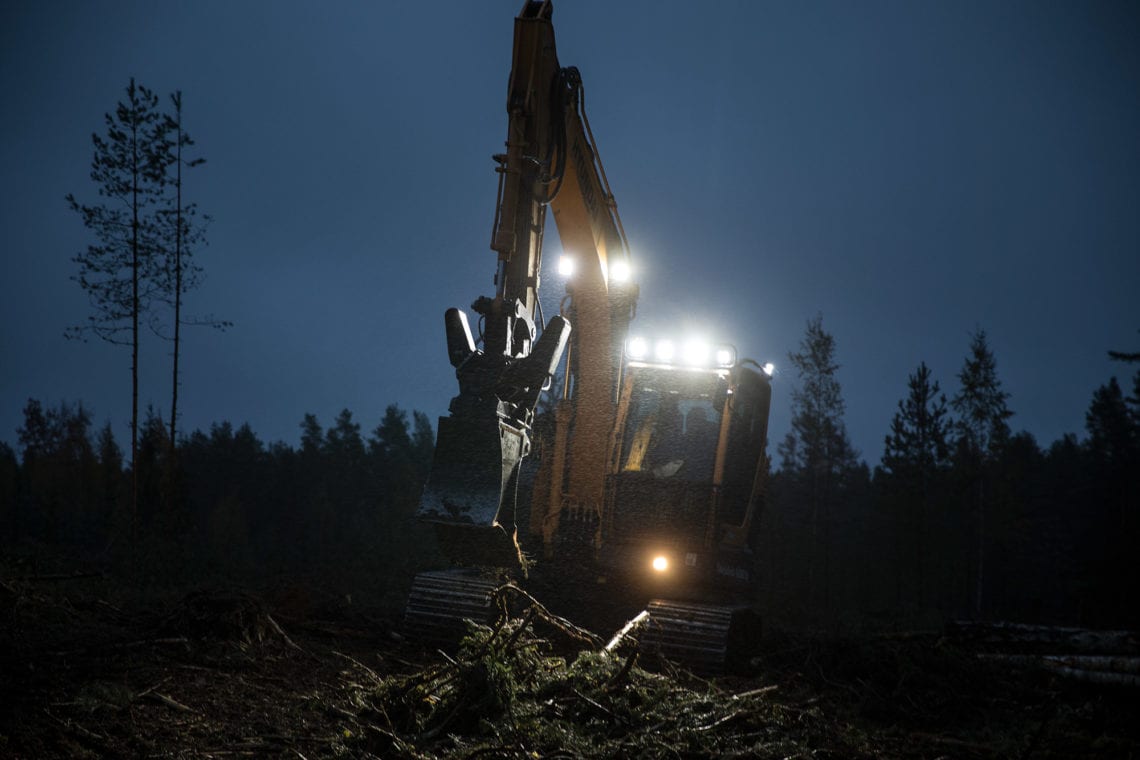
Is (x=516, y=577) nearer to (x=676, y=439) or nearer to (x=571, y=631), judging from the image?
(x=676, y=439)

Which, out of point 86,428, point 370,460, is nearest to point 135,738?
point 370,460

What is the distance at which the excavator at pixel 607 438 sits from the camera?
23.6ft

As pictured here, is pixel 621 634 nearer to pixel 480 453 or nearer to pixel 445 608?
pixel 480 453

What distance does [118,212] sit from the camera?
19.0 meters

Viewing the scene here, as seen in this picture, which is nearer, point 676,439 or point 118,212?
point 676,439

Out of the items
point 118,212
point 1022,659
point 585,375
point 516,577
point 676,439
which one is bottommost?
point 1022,659

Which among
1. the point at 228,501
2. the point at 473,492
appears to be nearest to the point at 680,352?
the point at 473,492

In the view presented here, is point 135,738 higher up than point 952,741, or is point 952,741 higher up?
point 135,738

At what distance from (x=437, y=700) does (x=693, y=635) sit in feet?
13.0

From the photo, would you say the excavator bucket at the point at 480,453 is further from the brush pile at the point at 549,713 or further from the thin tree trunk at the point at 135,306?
the thin tree trunk at the point at 135,306

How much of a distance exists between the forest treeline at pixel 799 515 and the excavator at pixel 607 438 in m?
8.01

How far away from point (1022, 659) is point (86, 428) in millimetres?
70880

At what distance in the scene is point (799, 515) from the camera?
45438 mm

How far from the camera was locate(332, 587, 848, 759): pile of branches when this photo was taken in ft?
13.7
